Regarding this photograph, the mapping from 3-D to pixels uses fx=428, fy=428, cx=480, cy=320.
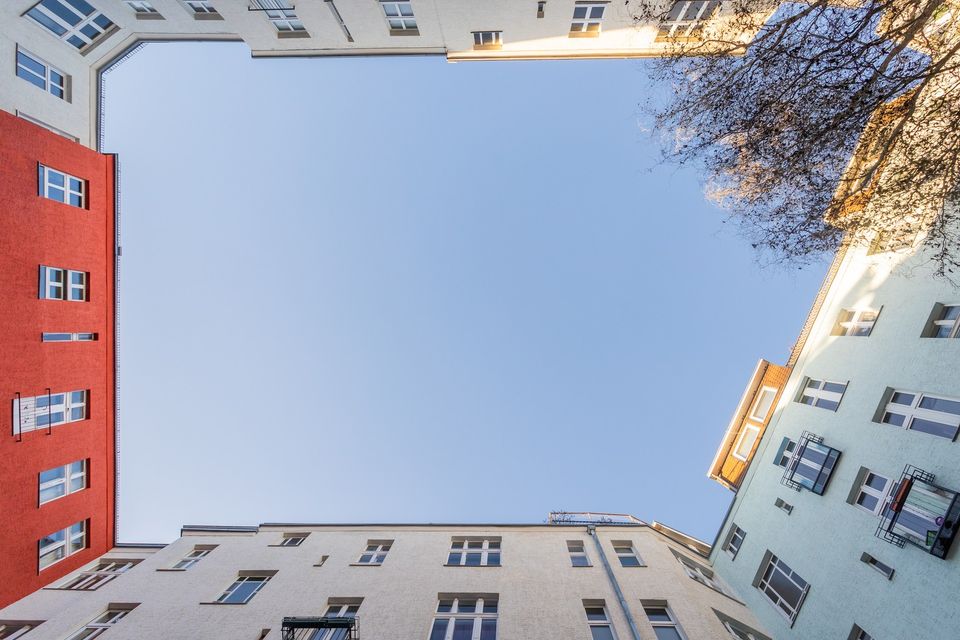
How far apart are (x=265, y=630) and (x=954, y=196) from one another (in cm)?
2529

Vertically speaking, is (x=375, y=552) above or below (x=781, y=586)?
below

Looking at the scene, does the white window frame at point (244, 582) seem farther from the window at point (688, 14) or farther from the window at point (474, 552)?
the window at point (688, 14)

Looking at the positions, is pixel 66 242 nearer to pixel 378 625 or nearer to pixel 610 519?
pixel 378 625

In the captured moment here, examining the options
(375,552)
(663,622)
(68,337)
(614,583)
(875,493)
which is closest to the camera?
(663,622)

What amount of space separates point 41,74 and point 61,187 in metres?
5.84

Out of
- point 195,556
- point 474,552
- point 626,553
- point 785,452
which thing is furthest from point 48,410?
point 785,452

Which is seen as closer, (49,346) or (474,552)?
(49,346)

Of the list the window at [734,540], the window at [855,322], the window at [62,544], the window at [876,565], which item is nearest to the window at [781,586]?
the window at [734,540]

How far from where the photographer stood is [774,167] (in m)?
13.8

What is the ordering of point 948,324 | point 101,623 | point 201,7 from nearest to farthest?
point 948,324 → point 101,623 → point 201,7

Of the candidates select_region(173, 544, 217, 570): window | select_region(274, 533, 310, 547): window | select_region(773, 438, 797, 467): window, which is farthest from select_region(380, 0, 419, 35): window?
select_region(773, 438, 797, 467): window

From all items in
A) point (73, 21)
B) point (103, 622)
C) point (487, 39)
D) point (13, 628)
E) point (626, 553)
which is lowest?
point (13, 628)

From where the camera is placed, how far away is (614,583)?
16594 mm

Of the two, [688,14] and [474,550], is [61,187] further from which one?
[688,14]
